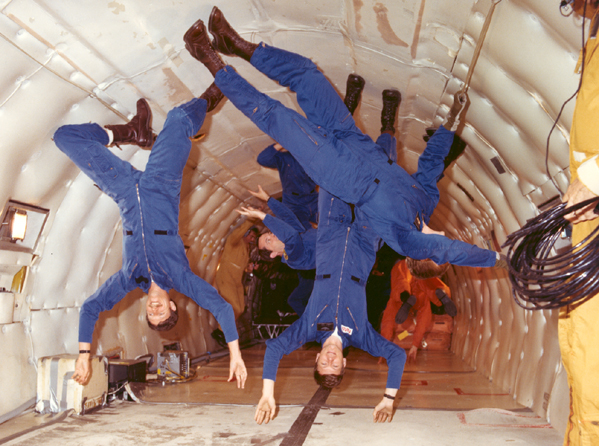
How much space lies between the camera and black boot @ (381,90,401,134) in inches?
209

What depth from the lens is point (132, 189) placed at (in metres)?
4.76

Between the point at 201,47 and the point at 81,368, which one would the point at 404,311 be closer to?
the point at 81,368

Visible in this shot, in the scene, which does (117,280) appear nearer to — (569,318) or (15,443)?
(15,443)

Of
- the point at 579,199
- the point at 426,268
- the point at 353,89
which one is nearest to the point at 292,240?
the point at 426,268

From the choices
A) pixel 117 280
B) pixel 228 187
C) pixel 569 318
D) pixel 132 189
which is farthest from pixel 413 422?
pixel 228 187

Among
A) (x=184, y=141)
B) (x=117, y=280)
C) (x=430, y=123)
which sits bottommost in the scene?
(x=117, y=280)

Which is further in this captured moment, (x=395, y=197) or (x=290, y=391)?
(x=290, y=391)

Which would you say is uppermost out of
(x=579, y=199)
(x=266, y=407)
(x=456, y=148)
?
(x=456, y=148)

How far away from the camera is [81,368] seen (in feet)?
16.3

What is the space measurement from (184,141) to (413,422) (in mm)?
3671

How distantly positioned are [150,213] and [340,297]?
2.15m

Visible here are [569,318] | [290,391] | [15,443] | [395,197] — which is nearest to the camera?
[569,318]

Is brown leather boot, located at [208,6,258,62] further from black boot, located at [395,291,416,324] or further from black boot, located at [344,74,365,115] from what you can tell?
black boot, located at [395,291,416,324]

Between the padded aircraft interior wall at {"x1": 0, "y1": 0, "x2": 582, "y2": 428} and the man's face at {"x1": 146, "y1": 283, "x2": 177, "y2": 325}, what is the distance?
1.33 metres
